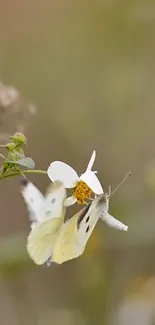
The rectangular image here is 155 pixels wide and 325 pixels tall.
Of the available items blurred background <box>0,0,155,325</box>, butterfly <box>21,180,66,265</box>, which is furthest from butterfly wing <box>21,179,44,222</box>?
blurred background <box>0,0,155,325</box>

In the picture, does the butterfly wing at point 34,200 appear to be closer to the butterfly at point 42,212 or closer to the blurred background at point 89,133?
the butterfly at point 42,212

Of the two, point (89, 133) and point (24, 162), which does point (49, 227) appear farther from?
point (89, 133)

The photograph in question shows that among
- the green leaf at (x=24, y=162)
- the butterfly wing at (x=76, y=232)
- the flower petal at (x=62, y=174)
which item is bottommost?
the butterfly wing at (x=76, y=232)

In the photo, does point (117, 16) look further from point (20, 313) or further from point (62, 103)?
point (20, 313)

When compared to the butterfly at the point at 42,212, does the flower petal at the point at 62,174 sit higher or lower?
higher

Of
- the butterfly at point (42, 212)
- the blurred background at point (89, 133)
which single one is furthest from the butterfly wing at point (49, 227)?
the blurred background at point (89, 133)

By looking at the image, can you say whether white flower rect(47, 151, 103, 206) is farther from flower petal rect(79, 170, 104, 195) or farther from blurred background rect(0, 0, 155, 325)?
blurred background rect(0, 0, 155, 325)

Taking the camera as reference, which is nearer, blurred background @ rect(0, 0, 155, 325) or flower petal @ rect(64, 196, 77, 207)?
flower petal @ rect(64, 196, 77, 207)

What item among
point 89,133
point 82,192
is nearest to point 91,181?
point 82,192

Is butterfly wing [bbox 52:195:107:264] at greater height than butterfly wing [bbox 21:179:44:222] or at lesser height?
lesser

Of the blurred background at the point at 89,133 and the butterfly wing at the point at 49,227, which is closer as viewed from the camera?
the butterfly wing at the point at 49,227
